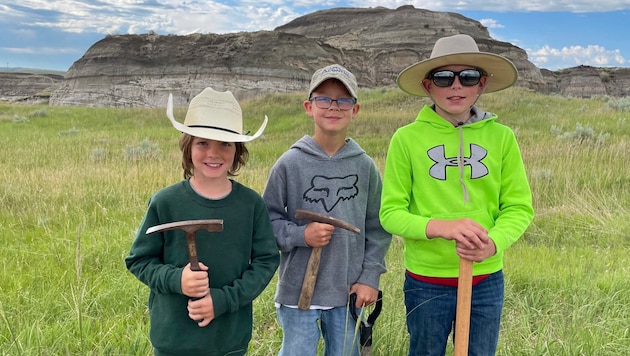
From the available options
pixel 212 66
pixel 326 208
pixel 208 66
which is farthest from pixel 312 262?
pixel 208 66

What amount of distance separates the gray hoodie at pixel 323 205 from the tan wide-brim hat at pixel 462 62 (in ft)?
1.64

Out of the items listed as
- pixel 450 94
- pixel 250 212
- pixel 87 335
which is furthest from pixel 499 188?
pixel 87 335

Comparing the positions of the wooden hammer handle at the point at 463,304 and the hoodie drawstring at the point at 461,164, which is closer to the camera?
the wooden hammer handle at the point at 463,304

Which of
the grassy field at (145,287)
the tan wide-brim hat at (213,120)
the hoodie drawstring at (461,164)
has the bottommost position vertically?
the grassy field at (145,287)

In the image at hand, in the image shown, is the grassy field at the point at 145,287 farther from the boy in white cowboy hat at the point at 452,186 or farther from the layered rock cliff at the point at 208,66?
the layered rock cliff at the point at 208,66

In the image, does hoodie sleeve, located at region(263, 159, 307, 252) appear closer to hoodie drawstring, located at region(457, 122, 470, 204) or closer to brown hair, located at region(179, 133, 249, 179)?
brown hair, located at region(179, 133, 249, 179)

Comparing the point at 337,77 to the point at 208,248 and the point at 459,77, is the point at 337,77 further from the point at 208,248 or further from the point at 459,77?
the point at 208,248

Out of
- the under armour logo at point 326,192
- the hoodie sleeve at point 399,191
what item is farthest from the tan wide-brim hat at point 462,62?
the under armour logo at point 326,192

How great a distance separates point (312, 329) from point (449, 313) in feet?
2.24

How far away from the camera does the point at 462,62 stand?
2305 millimetres

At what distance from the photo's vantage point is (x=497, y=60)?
2.30 meters

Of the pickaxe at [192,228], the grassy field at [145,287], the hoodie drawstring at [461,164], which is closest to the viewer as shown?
the pickaxe at [192,228]

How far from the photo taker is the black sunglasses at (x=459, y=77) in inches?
88.3

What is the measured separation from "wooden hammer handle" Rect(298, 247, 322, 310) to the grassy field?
2.49 ft
